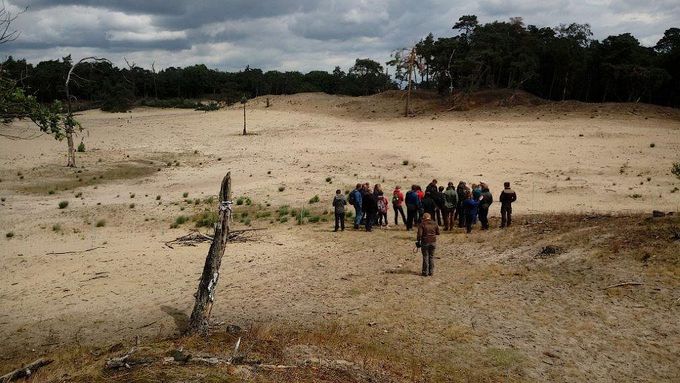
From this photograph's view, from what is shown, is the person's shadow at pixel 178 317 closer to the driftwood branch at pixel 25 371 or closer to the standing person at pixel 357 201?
the driftwood branch at pixel 25 371

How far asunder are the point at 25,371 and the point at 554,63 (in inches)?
1942

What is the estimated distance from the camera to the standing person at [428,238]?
12.9 meters

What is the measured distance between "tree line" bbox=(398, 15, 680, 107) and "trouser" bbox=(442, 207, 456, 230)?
31.4m

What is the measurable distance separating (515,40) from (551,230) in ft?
120

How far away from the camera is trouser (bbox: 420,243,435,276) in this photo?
13.1 metres

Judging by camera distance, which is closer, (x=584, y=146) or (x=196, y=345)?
(x=196, y=345)

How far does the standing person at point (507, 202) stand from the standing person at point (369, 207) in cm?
425

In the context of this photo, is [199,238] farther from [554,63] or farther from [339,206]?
[554,63]

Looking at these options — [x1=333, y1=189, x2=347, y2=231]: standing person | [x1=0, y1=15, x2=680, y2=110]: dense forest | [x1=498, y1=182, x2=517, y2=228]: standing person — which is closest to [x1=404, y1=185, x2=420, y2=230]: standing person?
[x1=333, y1=189, x2=347, y2=231]: standing person

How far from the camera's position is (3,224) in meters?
20.4

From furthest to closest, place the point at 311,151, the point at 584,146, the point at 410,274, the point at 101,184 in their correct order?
the point at 311,151, the point at 584,146, the point at 101,184, the point at 410,274

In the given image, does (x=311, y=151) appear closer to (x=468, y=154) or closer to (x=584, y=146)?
(x=468, y=154)

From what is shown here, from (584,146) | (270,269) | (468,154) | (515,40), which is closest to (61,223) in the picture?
(270,269)

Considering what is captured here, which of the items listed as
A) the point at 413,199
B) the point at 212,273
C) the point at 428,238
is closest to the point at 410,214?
the point at 413,199
